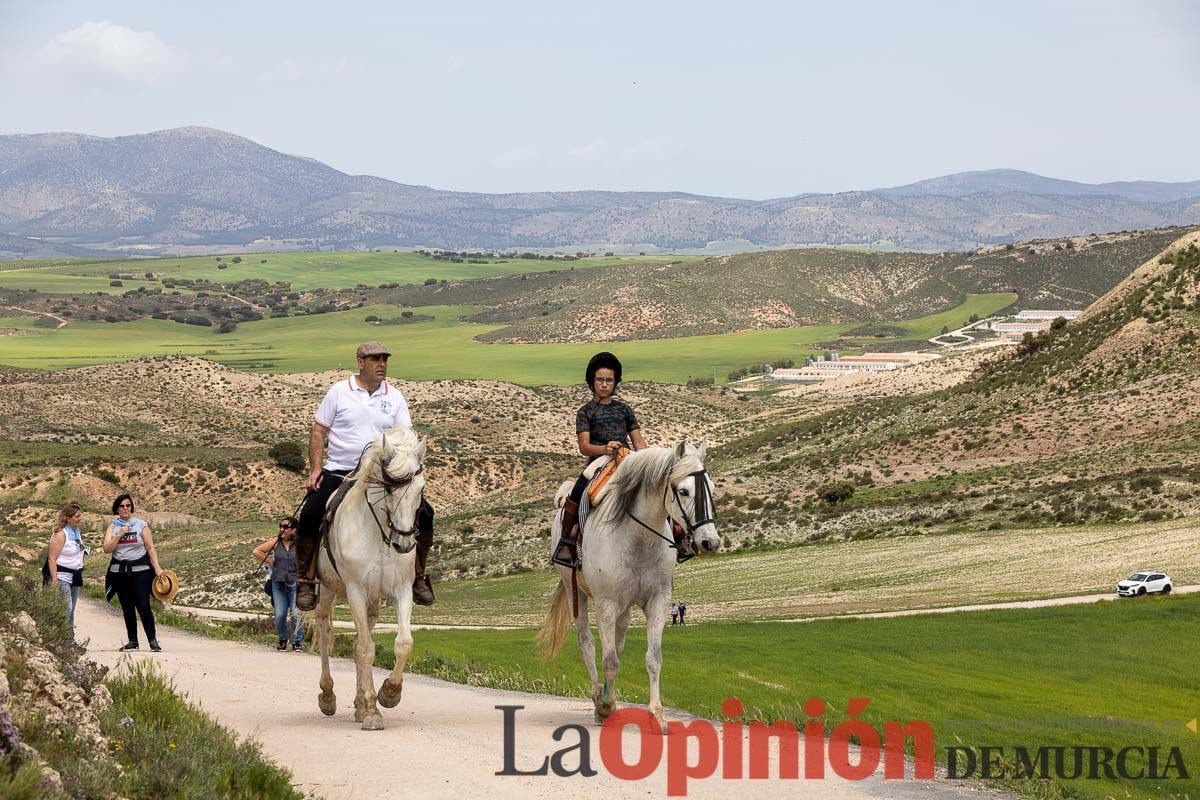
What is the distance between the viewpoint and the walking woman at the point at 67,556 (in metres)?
A: 21.9

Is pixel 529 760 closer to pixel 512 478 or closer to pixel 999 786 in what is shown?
pixel 999 786

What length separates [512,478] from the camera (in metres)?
91.8

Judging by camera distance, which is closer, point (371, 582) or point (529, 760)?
point (529, 760)

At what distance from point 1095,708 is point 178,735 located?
13.3 metres

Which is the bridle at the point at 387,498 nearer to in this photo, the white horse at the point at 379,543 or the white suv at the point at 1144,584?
the white horse at the point at 379,543

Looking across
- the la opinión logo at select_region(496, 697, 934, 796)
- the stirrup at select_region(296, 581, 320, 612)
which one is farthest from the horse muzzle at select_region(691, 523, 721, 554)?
the stirrup at select_region(296, 581, 320, 612)

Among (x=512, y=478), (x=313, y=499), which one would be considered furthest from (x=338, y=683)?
(x=512, y=478)

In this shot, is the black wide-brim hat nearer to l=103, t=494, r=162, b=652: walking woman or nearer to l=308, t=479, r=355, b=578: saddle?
l=308, t=479, r=355, b=578: saddle

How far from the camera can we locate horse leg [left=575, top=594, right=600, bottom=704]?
14.7 meters

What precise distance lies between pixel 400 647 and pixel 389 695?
55 cm

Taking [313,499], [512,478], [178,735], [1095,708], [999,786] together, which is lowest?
[512,478]

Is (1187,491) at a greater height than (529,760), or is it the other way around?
(529,760)

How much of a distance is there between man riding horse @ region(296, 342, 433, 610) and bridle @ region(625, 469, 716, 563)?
247 cm

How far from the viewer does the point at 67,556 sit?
22266 millimetres
